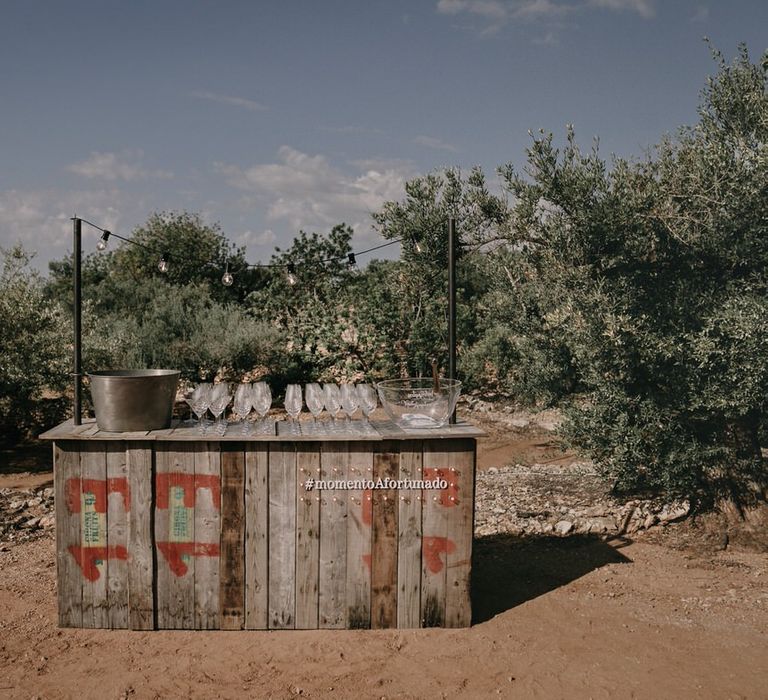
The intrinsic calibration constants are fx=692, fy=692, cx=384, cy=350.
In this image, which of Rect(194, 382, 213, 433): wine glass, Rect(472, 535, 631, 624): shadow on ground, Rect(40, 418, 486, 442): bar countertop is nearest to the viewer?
Rect(40, 418, 486, 442): bar countertop

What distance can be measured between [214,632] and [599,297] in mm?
Answer: 4143

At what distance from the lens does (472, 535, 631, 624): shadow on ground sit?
17.0 ft

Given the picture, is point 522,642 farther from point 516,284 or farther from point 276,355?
point 276,355

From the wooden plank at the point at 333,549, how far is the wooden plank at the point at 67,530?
157 centimetres

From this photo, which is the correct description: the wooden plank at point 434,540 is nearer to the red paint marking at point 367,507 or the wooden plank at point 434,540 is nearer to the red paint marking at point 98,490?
the red paint marking at point 367,507

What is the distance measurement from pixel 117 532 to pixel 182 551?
437mm

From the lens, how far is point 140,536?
4477mm

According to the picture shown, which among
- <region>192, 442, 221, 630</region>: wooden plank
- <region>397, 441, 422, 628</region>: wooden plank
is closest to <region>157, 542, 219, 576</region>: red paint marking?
<region>192, 442, 221, 630</region>: wooden plank

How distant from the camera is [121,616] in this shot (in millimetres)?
4516

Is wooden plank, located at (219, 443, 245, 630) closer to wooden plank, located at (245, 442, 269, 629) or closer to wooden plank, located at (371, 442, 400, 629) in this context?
wooden plank, located at (245, 442, 269, 629)

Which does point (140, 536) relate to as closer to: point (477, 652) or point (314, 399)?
point (314, 399)

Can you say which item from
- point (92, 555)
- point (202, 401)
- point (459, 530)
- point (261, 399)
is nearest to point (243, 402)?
point (261, 399)

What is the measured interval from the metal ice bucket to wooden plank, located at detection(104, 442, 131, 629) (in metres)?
0.16

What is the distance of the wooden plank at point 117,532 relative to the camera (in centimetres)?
448
